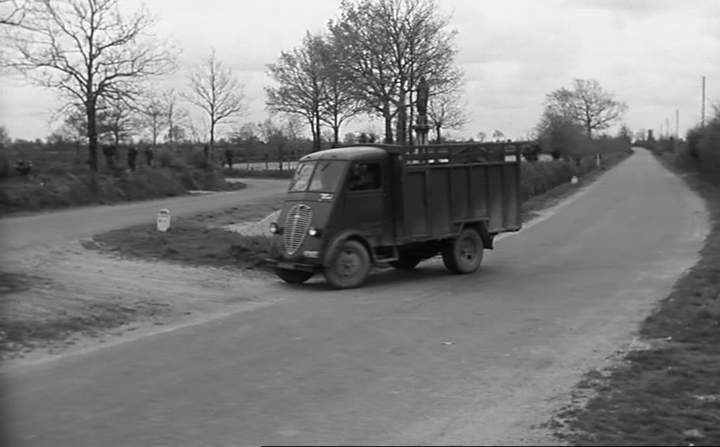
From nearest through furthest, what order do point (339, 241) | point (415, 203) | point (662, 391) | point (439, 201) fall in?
point (662, 391) → point (339, 241) → point (415, 203) → point (439, 201)

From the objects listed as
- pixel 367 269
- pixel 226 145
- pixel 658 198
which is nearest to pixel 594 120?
pixel 226 145

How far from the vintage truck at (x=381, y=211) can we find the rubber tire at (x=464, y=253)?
0.8 inches

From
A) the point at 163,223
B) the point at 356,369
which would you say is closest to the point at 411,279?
the point at 163,223

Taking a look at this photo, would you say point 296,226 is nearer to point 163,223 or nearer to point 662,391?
point 163,223

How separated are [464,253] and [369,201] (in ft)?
8.96

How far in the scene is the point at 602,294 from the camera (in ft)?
48.3

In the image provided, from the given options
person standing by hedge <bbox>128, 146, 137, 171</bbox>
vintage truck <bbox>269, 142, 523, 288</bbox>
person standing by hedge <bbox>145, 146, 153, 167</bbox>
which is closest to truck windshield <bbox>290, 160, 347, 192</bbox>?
vintage truck <bbox>269, 142, 523, 288</bbox>

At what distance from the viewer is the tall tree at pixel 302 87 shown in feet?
139

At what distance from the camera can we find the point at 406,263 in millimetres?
18750

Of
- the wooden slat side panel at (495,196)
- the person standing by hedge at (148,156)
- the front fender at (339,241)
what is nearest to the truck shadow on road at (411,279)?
the front fender at (339,241)

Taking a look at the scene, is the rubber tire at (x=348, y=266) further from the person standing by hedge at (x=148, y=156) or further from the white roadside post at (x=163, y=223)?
the person standing by hedge at (x=148, y=156)

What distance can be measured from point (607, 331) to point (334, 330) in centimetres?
352

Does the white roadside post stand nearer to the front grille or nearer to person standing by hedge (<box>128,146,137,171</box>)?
the front grille

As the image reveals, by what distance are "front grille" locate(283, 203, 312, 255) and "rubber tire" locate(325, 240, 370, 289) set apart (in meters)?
0.73
